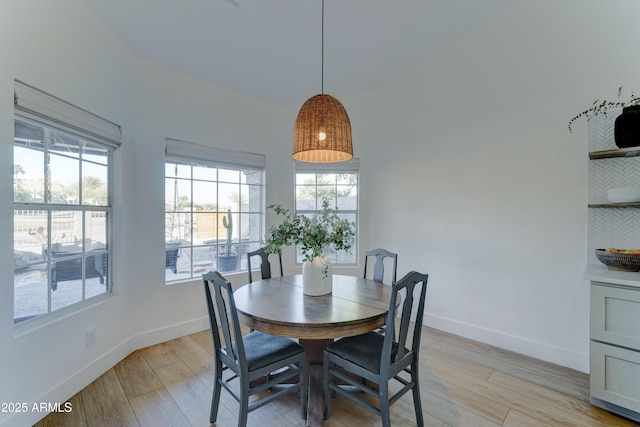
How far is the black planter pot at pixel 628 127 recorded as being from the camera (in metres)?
2.04

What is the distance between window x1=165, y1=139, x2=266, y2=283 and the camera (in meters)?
3.12

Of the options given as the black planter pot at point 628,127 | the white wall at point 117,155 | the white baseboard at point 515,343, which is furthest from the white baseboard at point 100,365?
the black planter pot at point 628,127

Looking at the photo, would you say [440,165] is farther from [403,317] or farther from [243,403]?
[243,403]

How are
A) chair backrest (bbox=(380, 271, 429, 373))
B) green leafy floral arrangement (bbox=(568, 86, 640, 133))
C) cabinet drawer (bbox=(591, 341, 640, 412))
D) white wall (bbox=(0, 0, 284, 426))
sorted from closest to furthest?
chair backrest (bbox=(380, 271, 429, 373)), white wall (bbox=(0, 0, 284, 426)), cabinet drawer (bbox=(591, 341, 640, 412)), green leafy floral arrangement (bbox=(568, 86, 640, 133))

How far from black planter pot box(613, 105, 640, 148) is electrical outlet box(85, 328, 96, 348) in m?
4.28

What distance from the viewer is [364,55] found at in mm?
3199

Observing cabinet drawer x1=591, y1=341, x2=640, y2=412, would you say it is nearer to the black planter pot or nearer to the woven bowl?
the woven bowl

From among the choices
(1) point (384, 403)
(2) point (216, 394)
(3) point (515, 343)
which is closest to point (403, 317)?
(1) point (384, 403)

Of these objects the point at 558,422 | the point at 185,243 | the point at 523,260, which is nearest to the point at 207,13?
the point at 185,243

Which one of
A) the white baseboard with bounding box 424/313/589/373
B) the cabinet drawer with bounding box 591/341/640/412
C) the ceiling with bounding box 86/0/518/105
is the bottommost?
the white baseboard with bounding box 424/313/589/373

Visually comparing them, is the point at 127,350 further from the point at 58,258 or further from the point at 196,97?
the point at 196,97

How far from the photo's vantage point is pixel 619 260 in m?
2.06

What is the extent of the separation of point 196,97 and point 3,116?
1794 mm

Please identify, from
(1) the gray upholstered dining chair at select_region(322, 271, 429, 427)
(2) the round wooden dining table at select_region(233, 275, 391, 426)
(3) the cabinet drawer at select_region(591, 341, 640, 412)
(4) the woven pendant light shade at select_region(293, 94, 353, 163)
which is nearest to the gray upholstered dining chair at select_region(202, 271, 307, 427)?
(2) the round wooden dining table at select_region(233, 275, 391, 426)
